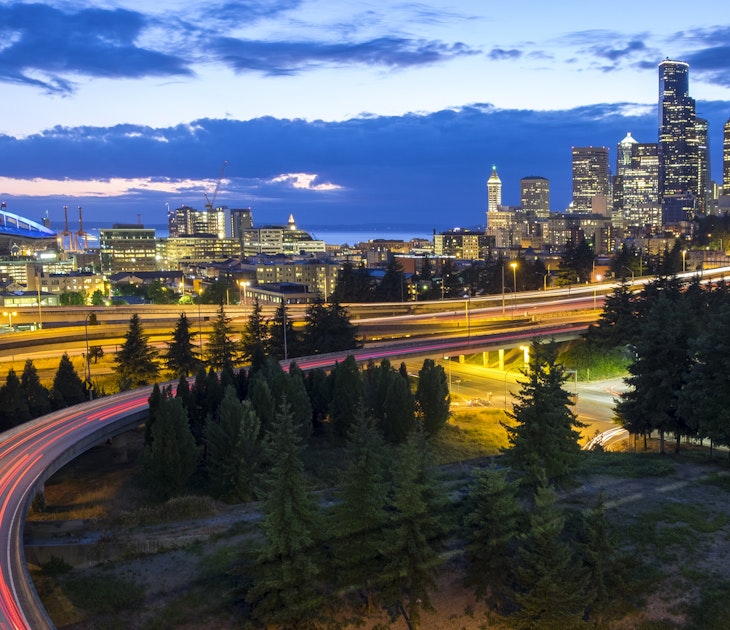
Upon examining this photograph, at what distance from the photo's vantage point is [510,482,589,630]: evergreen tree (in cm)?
2084

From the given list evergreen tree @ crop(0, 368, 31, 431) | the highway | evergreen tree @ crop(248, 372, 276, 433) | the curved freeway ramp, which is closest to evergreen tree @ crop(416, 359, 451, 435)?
evergreen tree @ crop(248, 372, 276, 433)

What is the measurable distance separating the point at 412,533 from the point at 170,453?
15916 mm

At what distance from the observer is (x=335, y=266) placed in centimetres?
15212

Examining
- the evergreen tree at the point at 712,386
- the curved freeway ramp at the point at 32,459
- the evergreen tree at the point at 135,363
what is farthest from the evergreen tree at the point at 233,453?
the evergreen tree at the point at 135,363

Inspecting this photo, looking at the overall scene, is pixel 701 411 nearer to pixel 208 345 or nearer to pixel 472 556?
pixel 472 556

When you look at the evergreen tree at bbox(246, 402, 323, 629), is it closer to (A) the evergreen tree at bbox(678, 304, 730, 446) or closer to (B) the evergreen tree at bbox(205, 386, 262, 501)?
(B) the evergreen tree at bbox(205, 386, 262, 501)

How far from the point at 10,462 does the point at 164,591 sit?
11599 mm

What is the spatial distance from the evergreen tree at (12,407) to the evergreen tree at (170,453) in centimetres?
1279

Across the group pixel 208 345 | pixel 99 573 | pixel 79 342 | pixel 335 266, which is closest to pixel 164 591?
pixel 99 573

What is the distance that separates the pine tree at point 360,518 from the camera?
2300 centimetres

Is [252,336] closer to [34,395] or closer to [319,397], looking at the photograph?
[319,397]

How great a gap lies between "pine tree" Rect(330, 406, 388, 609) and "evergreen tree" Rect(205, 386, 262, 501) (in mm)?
12011

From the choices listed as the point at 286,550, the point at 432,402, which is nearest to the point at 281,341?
the point at 432,402

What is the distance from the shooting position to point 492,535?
22.3 meters
